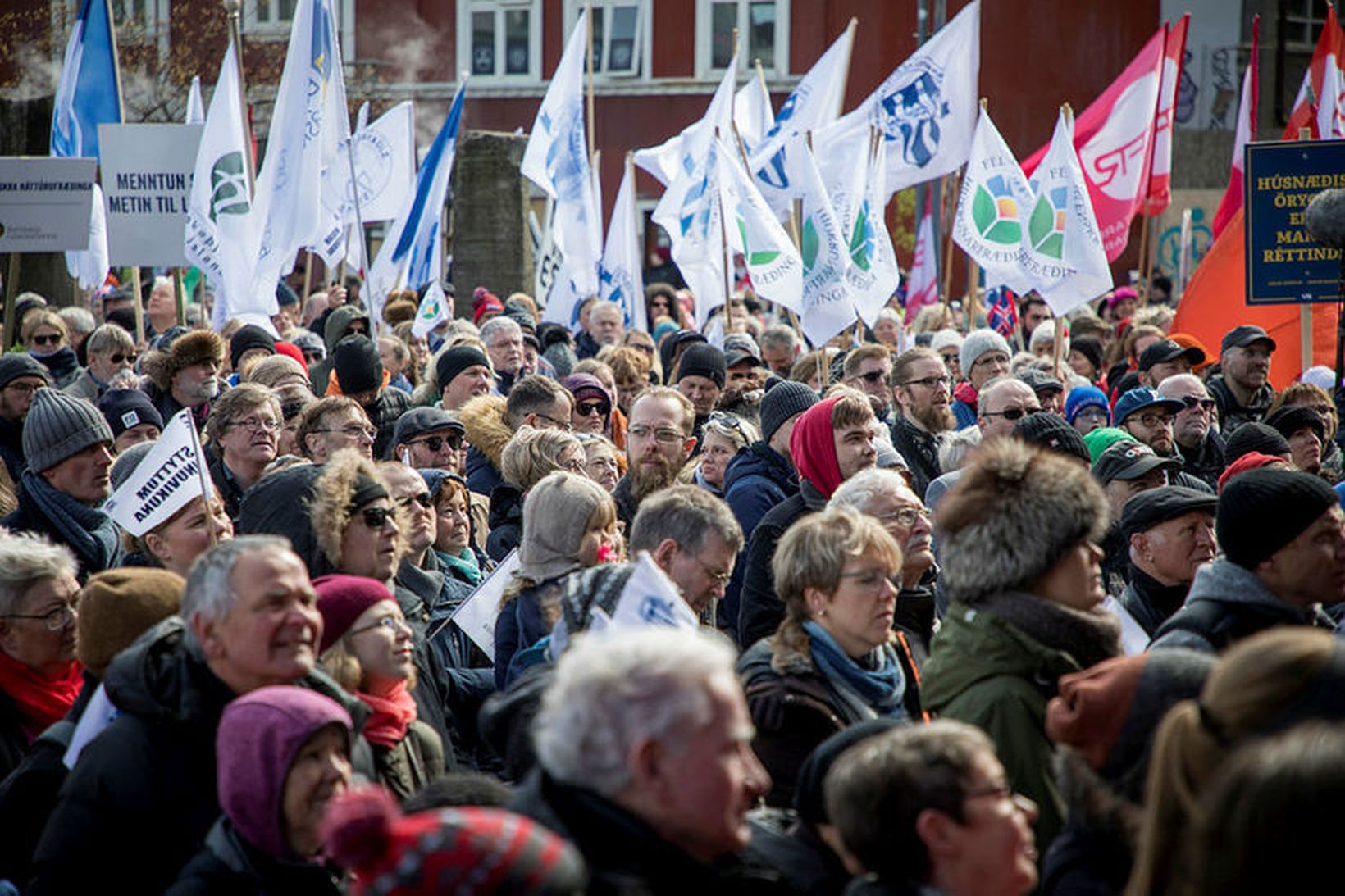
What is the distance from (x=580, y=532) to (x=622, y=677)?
8.60 ft

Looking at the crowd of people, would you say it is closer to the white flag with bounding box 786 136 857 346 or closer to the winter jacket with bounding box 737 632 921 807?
the winter jacket with bounding box 737 632 921 807

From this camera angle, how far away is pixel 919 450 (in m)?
8.38

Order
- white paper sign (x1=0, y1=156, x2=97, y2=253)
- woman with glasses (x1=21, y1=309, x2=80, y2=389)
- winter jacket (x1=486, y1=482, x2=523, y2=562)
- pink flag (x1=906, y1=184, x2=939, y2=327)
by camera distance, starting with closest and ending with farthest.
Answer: winter jacket (x1=486, y1=482, x2=523, y2=562), white paper sign (x1=0, y1=156, x2=97, y2=253), woman with glasses (x1=21, y1=309, x2=80, y2=389), pink flag (x1=906, y1=184, x2=939, y2=327)

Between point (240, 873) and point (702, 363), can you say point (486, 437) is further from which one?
point (240, 873)

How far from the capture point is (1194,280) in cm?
1341

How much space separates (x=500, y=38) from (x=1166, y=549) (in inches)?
1282

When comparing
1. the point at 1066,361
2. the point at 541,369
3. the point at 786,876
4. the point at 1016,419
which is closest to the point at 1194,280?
the point at 1066,361

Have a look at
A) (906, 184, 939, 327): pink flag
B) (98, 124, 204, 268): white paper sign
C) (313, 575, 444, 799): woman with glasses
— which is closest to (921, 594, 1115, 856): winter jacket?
(313, 575, 444, 799): woman with glasses

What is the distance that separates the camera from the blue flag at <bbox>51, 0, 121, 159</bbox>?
12.5 meters

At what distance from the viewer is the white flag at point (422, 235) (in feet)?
45.9

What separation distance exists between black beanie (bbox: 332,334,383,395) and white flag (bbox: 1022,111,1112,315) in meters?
5.37

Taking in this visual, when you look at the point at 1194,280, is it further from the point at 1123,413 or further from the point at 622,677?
the point at 622,677

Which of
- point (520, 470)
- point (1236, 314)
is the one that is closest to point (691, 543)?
point (520, 470)

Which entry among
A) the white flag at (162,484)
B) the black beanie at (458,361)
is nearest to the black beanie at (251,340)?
the black beanie at (458,361)
